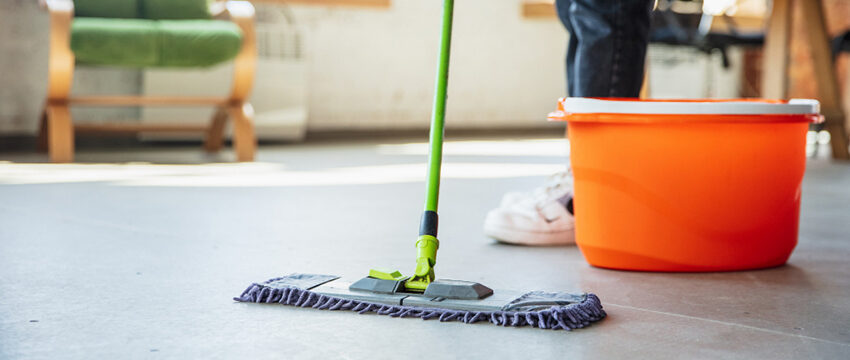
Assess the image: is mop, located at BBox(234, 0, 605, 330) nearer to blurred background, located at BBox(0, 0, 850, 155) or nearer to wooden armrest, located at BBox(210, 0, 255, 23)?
wooden armrest, located at BBox(210, 0, 255, 23)

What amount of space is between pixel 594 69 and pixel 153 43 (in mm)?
1915

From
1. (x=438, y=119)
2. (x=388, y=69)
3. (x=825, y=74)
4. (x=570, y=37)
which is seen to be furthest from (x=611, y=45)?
(x=388, y=69)

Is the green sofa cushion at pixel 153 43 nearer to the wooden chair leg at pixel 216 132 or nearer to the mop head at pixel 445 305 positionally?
the wooden chair leg at pixel 216 132

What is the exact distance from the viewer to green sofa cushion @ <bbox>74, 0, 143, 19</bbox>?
3.32m

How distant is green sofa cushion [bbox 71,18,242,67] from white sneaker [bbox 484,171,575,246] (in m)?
A: 1.80

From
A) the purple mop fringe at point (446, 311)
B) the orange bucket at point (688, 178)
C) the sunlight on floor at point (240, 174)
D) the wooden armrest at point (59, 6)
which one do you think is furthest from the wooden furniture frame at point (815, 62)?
the purple mop fringe at point (446, 311)

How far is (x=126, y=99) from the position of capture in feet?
10.4

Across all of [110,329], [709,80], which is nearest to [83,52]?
[110,329]

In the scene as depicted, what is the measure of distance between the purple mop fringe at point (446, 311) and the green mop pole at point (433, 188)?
6 cm

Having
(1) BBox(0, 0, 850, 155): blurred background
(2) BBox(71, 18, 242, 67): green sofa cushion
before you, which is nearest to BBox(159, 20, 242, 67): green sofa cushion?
(2) BBox(71, 18, 242, 67): green sofa cushion

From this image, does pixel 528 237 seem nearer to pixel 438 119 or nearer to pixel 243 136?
pixel 438 119

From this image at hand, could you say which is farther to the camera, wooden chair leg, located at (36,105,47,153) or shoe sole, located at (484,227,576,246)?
wooden chair leg, located at (36,105,47,153)

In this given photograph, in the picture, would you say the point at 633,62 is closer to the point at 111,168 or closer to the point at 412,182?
the point at 412,182

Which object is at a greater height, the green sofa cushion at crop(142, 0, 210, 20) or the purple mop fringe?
the green sofa cushion at crop(142, 0, 210, 20)
